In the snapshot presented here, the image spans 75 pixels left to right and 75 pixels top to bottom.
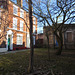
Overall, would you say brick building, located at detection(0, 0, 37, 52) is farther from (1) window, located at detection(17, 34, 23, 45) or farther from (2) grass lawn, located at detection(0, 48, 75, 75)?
(2) grass lawn, located at detection(0, 48, 75, 75)

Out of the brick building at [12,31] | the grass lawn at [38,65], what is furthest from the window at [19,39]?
the grass lawn at [38,65]

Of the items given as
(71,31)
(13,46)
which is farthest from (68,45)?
(13,46)

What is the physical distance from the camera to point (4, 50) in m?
13.4

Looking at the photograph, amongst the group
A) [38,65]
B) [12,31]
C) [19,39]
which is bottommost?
[38,65]

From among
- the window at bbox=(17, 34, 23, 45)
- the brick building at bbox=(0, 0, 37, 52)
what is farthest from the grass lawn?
the window at bbox=(17, 34, 23, 45)

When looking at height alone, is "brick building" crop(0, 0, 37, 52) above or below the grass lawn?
above

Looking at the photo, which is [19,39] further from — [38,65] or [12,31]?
[38,65]

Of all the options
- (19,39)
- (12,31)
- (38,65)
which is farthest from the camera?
(19,39)

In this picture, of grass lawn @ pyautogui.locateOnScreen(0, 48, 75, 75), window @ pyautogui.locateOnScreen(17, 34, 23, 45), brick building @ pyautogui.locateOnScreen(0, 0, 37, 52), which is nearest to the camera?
grass lawn @ pyautogui.locateOnScreen(0, 48, 75, 75)

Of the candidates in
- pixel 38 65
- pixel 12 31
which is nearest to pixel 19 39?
pixel 12 31

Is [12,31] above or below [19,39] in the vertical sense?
above

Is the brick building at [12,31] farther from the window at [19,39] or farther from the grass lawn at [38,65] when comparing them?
the grass lawn at [38,65]

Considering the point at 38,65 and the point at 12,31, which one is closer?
the point at 38,65

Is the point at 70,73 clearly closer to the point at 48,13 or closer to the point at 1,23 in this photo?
the point at 48,13
